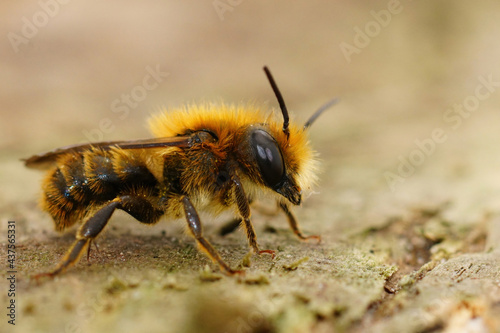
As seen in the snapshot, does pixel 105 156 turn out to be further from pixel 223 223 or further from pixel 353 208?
pixel 353 208

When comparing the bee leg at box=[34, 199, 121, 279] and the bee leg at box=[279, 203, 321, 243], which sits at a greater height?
the bee leg at box=[34, 199, 121, 279]

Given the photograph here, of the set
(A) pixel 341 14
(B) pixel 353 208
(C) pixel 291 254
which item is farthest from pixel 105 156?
(A) pixel 341 14

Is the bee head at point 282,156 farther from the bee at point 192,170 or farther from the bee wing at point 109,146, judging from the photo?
the bee wing at point 109,146

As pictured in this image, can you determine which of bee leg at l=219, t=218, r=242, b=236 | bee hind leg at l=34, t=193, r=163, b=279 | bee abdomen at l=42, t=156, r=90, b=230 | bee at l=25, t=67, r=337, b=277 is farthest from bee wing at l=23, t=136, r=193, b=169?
bee leg at l=219, t=218, r=242, b=236

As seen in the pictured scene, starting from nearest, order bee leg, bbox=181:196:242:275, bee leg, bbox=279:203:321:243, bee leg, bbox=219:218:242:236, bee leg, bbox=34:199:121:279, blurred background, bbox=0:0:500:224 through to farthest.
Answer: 1. bee leg, bbox=34:199:121:279
2. bee leg, bbox=181:196:242:275
3. bee leg, bbox=279:203:321:243
4. bee leg, bbox=219:218:242:236
5. blurred background, bbox=0:0:500:224

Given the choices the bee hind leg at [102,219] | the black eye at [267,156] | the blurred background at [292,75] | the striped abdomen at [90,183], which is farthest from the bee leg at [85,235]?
the blurred background at [292,75]

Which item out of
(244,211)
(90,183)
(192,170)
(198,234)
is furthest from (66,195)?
(244,211)

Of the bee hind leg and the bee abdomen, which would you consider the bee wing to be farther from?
the bee hind leg
